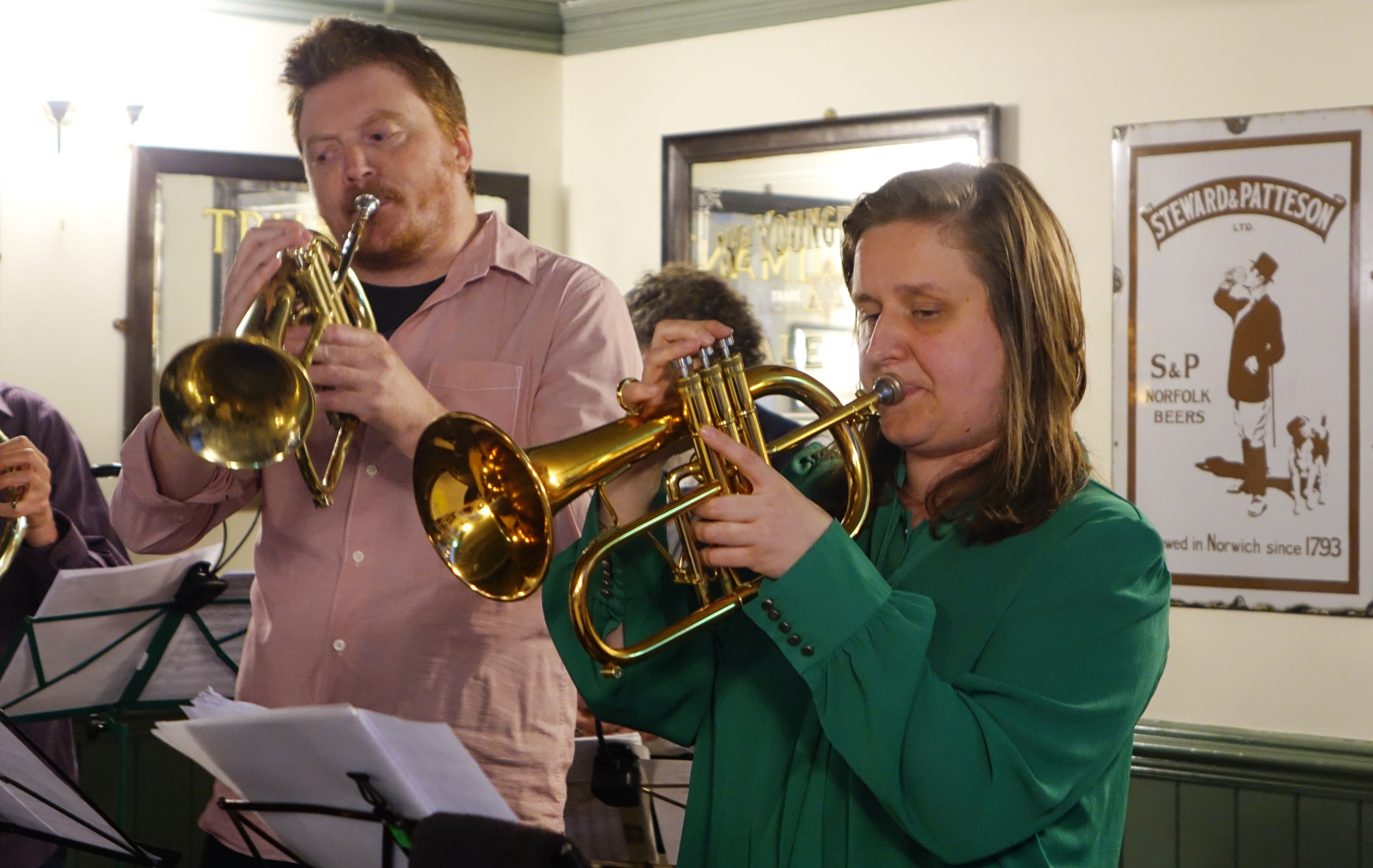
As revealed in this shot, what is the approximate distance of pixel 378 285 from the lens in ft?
6.23

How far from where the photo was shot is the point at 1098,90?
324cm

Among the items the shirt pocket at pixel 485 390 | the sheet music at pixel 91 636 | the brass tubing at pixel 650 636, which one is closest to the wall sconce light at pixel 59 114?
the sheet music at pixel 91 636

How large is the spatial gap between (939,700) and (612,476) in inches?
16.1

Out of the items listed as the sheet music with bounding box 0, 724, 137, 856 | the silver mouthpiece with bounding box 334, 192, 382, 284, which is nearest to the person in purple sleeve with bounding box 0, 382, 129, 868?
the sheet music with bounding box 0, 724, 137, 856

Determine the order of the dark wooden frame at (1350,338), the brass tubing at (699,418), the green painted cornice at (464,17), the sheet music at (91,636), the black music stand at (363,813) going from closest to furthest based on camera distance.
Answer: the brass tubing at (699,418), the black music stand at (363,813), the sheet music at (91,636), the dark wooden frame at (1350,338), the green painted cornice at (464,17)

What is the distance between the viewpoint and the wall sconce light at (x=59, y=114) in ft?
11.3

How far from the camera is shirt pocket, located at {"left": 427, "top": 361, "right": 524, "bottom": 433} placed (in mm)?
1762

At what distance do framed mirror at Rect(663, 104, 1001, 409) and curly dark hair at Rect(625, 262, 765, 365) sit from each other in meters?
0.35

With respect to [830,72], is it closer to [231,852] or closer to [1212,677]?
[1212,677]

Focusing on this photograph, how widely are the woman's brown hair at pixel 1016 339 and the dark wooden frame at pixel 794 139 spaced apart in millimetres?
2127

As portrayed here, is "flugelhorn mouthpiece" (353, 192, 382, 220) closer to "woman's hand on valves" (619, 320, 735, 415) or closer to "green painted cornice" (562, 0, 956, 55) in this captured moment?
"woman's hand on valves" (619, 320, 735, 415)

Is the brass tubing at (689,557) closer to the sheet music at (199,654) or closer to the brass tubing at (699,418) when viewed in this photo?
the brass tubing at (699,418)

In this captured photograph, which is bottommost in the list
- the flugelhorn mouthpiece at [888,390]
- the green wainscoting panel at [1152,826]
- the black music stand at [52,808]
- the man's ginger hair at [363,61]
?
the green wainscoting panel at [1152,826]

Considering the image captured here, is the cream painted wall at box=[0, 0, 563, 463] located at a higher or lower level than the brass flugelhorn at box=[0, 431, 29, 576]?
higher
